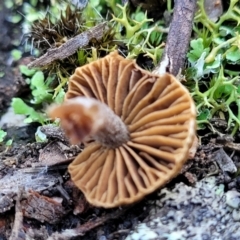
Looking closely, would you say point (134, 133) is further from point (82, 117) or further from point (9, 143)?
point (9, 143)

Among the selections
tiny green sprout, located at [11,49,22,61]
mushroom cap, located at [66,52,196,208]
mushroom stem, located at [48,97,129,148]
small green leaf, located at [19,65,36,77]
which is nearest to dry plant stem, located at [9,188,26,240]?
mushroom cap, located at [66,52,196,208]

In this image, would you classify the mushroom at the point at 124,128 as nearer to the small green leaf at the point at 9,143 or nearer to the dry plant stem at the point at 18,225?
the dry plant stem at the point at 18,225

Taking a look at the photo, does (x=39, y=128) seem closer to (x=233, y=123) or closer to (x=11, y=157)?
(x=11, y=157)

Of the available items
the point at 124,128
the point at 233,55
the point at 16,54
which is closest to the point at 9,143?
the point at 16,54

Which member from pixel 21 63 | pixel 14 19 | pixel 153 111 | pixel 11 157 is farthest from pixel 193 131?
pixel 14 19

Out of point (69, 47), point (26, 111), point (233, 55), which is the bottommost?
point (26, 111)

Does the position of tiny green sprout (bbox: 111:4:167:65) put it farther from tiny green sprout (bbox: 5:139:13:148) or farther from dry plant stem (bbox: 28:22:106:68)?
tiny green sprout (bbox: 5:139:13:148)
